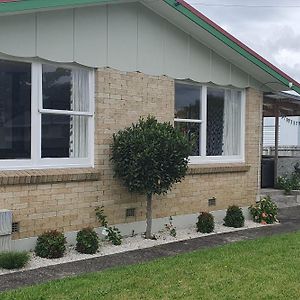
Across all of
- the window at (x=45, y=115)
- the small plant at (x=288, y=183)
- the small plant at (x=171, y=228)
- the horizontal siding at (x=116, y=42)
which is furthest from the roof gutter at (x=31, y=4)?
the small plant at (x=288, y=183)

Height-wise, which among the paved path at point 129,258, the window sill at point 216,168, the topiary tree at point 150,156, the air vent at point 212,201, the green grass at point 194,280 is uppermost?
the topiary tree at point 150,156

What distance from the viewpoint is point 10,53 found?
733 centimetres

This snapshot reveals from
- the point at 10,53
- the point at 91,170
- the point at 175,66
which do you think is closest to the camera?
the point at 10,53

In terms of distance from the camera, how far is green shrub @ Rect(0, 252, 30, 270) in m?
6.57

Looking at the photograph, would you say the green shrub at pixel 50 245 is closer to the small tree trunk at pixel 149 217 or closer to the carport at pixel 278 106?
the small tree trunk at pixel 149 217

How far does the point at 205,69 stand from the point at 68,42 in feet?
11.4

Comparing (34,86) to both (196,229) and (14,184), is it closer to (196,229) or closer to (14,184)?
Result: (14,184)

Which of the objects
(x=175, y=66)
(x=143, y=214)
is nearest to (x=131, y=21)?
(x=175, y=66)

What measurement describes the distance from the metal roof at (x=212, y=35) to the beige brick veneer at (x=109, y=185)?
3.88ft

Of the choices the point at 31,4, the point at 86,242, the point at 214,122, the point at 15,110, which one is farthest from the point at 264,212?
the point at 31,4

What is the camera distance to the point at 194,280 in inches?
240

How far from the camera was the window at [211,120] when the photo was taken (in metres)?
10.4

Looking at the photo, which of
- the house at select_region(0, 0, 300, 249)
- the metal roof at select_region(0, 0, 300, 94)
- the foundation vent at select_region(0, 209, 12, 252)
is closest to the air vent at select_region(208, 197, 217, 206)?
the house at select_region(0, 0, 300, 249)

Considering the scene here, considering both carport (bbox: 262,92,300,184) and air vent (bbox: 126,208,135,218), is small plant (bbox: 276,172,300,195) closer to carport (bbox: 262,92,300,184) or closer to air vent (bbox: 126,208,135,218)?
carport (bbox: 262,92,300,184)
